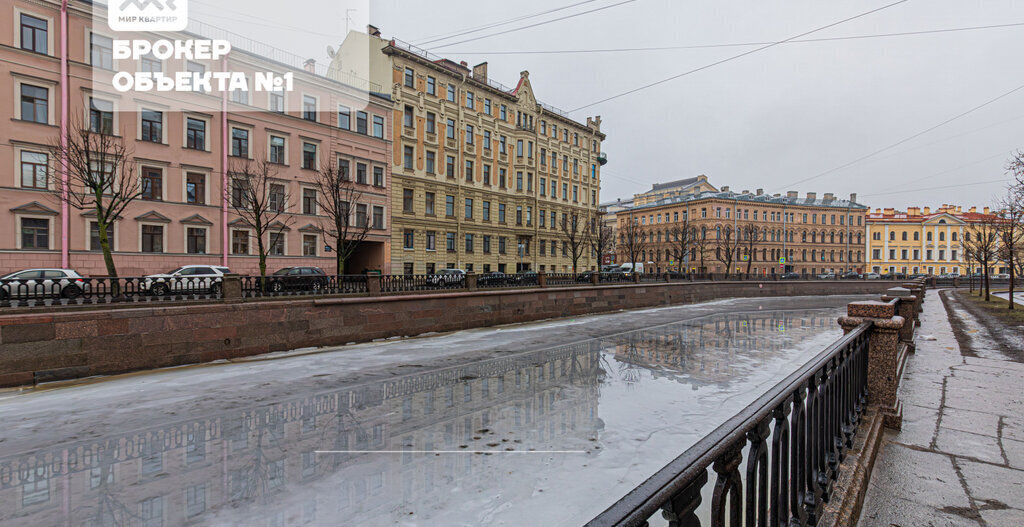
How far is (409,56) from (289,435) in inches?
1210

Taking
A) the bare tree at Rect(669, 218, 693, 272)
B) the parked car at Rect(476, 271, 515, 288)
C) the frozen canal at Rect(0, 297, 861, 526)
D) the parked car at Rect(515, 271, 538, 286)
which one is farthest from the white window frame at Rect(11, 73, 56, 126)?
the bare tree at Rect(669, 218, 693, 272)

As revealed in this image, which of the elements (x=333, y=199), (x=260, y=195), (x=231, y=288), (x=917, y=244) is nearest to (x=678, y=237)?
(x=917, y=244)

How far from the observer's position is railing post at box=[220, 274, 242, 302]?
450 inches

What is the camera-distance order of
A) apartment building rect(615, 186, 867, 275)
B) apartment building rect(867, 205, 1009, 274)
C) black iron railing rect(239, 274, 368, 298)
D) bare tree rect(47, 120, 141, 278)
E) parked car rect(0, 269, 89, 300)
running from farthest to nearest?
apartment building rect(867, 205, 1009, 274) → apartment building rect(615, 186, 867, 275) → bare tree rect(47, 120, 141, 278) → black iron railing rect(239, 274, 368, 298) → parked car rect(0, 269, 89, 300)

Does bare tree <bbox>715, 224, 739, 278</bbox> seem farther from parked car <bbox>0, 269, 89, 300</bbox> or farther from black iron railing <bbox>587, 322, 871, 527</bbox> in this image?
parked car <bbox>0, 269, 89, 300</bbox>

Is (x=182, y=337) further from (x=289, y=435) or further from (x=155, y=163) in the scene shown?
(x=155, y=163)

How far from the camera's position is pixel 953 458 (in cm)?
378

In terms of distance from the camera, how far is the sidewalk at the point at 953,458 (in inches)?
117

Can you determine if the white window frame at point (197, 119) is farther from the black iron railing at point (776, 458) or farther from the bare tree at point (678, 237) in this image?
the bare tree at point (678, 237)

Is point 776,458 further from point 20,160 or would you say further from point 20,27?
point 20,27

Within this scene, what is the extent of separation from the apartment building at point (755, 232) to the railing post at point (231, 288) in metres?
55.3

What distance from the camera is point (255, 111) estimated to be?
24.8m

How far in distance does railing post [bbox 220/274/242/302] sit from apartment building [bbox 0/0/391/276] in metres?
7.06

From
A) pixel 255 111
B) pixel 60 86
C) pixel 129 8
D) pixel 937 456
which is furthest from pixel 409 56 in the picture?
pixel 937 456
